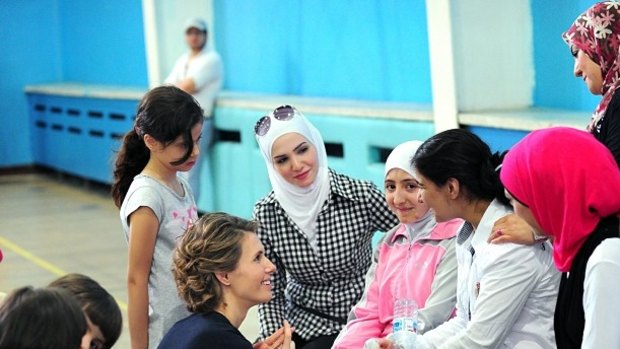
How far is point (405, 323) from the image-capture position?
3666mm

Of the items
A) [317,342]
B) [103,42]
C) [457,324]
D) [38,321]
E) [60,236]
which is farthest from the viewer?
[103,42]

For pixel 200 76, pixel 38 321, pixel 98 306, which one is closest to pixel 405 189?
pixel 98 306

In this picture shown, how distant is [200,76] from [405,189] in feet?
18.8

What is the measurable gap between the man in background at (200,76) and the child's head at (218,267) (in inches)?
243

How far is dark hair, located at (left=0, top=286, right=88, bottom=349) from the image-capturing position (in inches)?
97.0

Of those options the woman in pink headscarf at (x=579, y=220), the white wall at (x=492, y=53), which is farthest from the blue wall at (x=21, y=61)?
the woman in pink headscarf at (x=579, y=220)

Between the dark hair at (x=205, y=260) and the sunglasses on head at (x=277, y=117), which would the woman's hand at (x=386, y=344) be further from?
the sunglasses on head at (x=277, y=117)

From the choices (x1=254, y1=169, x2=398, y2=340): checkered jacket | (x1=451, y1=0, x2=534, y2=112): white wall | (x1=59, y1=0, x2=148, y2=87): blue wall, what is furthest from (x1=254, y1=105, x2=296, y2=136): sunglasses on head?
(x1=59, y1=0, x2=148, y2=87): blue wall

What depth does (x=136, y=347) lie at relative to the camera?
3949mm

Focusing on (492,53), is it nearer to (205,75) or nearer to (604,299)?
(205,75)

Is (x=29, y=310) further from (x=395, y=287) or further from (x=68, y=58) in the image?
(x=68, y=58)

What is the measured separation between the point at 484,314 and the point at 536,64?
395cm

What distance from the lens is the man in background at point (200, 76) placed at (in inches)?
377

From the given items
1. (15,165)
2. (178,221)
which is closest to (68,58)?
(15,165)
